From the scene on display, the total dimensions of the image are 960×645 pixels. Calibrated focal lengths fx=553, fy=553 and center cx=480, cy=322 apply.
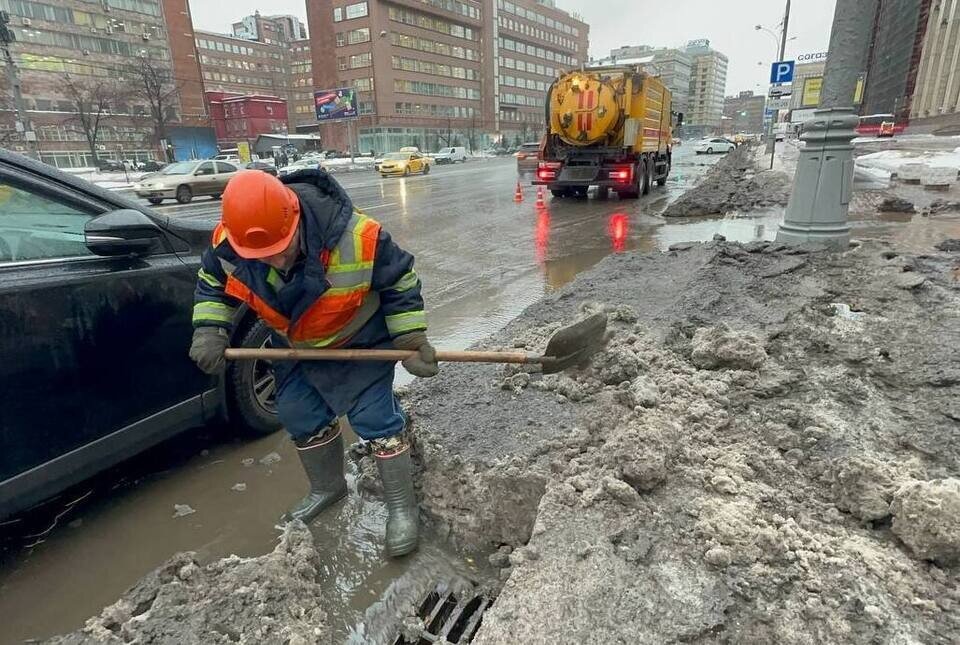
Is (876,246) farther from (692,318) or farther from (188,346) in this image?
(188,346)

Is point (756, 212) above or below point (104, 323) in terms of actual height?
below

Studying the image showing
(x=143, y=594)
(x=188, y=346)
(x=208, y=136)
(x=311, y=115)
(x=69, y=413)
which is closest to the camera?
(x=143, y=594)

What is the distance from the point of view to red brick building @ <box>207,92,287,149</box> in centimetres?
6406

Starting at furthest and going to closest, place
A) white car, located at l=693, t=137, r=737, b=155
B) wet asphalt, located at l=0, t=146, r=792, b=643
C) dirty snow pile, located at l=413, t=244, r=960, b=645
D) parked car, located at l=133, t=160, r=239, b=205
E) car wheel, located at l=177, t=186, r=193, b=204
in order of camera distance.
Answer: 1. white car, located at l=693, t=137, r=737, b=155
2. car wheel, located at l=177, t=186, r=193, b=204
3. parked car, located at l=133, t=160, r=239, b=205
4. wet asphalt, located at l=0, t=146, r=792, b=643
5. dirty snow pile, located at l=413, t=244, r=960, b=645

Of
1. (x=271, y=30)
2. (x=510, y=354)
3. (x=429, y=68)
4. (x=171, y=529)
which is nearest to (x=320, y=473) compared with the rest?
(x=171, y=529)

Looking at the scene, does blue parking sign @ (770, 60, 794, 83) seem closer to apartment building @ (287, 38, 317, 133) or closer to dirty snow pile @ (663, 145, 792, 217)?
dirty snow pile @ (663, 145, 792, 217)

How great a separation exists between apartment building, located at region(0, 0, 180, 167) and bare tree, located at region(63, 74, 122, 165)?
0.22 m

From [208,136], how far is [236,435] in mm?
61082

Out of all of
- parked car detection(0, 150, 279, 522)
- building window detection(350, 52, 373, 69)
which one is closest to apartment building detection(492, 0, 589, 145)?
building window detection(350, 52, 373, 69)

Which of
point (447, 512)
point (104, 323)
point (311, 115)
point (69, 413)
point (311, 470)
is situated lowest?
point (447, 512)

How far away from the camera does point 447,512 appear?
253cm

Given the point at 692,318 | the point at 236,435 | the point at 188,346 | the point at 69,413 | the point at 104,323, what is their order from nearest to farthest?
the point at 69,413, the point at 104,323, the point at 188,346, the point at 236,435, the point at 692,318

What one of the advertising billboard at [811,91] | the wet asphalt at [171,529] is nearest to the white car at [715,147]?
the advertising billboard at [811,91]

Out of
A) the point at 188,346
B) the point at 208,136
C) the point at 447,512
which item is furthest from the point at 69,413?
the point at 208,136
